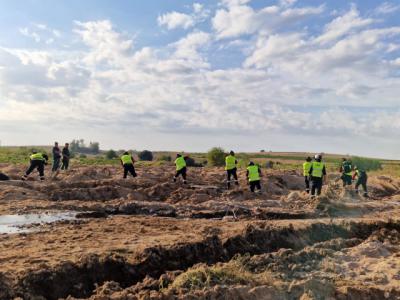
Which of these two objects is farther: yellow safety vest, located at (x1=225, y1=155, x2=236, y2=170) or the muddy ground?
yellow safety vest, located at (x1=225, y1=155, x2=236, y2=170)

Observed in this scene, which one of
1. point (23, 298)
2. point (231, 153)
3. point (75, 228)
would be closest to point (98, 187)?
point (231, 153)

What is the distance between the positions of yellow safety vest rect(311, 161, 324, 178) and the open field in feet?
3.22

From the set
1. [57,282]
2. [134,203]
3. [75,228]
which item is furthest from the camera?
[134,203]

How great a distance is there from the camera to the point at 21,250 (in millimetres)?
8555

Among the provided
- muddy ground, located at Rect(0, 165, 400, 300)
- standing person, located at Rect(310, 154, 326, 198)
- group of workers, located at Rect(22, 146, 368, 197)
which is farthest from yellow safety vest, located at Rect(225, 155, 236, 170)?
muddy ground, located at Rect(0, 165, 400, 300)

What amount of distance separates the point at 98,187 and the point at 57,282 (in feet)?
37.3

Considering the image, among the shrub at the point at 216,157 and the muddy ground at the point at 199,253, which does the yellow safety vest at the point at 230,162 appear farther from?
the shrub at the point at 216,157

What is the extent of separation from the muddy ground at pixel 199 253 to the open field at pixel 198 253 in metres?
0.02

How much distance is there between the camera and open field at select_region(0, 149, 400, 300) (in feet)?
22.1

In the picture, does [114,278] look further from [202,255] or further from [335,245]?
[335,245]

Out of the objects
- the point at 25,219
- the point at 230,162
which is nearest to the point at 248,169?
the point at 230,162

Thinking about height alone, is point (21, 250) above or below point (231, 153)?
below

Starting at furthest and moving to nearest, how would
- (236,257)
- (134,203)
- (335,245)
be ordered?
(134,203)
(335,245)
(236,257)

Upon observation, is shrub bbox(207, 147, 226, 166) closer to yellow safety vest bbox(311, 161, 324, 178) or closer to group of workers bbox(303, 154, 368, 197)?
group of workers bbox(303, 154, 368, 197)
